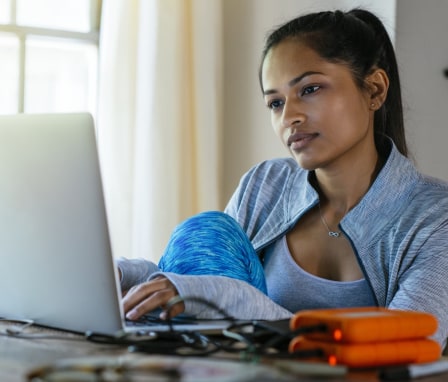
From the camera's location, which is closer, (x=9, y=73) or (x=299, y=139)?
(x=299, y=139)

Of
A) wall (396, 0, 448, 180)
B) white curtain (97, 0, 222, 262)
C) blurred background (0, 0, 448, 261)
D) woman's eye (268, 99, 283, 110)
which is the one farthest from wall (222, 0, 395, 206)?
woman's eye (268, 99, 283, 110)

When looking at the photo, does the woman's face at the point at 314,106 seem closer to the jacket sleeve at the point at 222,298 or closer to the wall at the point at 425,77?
the jacket sleeve at the point at 222,298

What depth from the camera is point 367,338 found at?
0.78 m

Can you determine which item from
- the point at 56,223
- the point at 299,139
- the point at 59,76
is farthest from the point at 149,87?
the point at 56,223

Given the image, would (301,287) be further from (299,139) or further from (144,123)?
(144,123)

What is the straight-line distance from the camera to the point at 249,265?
4.42 feet

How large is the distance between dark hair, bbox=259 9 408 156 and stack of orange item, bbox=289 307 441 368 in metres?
0.87

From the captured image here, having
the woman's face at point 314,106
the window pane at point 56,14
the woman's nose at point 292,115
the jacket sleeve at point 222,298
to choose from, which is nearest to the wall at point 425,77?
the woman's face at point 314,106

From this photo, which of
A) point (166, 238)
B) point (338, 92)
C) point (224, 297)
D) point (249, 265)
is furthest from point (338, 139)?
point (166, 238)

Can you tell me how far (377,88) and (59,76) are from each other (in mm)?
1445

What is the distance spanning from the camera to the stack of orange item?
0.77 metres

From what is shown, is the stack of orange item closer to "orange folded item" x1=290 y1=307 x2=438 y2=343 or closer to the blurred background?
"orange folded item" x1=290 y1=307 x2=438 y2=343

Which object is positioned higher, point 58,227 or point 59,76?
point 59,76

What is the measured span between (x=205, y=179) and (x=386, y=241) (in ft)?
4.45
